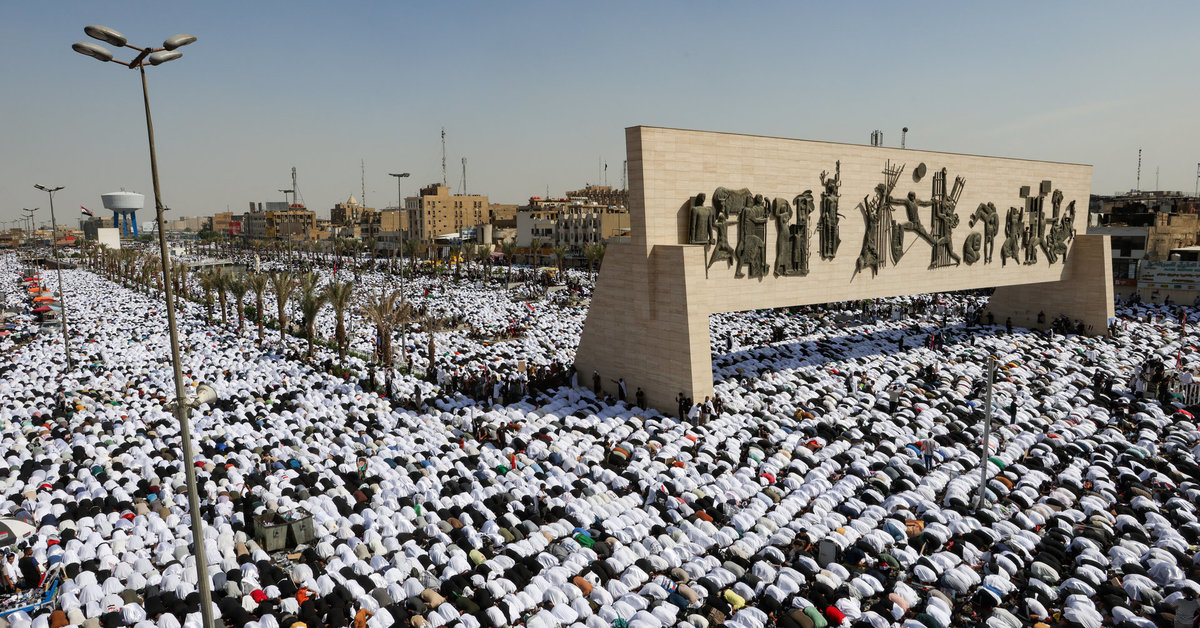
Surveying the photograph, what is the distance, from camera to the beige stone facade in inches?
860

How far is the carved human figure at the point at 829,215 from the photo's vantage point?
25750 millimetres

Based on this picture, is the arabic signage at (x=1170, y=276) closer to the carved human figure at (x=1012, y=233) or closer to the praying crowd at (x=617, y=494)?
the praying crowd at (x=617, y=494)

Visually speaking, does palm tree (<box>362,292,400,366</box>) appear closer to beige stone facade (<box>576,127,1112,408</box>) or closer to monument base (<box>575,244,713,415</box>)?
beige stone facade (<box>576,127,1112,408</box>)

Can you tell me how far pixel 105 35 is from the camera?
23.2ft

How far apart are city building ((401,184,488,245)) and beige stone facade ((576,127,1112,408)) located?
104267 mm

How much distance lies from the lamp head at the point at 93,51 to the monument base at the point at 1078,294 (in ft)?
142

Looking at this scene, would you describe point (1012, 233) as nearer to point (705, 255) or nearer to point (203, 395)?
point (705, 255)

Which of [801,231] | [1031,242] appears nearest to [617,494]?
[801,231]

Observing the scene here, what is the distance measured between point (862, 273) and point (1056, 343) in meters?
14.2

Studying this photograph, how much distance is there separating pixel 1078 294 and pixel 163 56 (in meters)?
43.5

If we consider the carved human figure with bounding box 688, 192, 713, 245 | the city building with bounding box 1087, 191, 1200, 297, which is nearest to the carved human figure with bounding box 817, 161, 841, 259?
the carved human figure with bounding box 688, 192, 713, 245

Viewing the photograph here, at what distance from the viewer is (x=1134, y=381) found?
25234mm

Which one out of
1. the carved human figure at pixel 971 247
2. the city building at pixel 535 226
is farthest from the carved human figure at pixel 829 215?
the city building at pixel 535 226

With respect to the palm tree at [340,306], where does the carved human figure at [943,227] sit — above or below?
above
